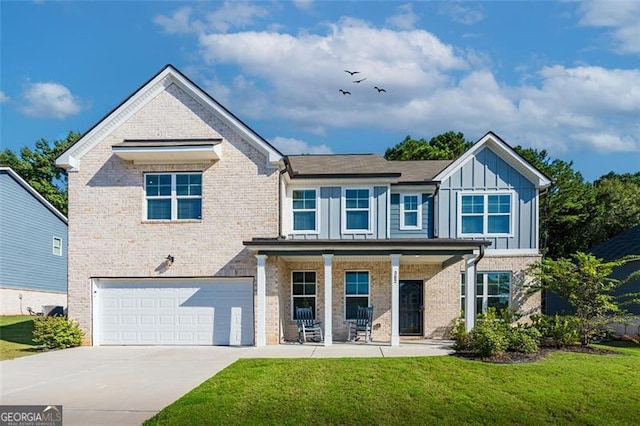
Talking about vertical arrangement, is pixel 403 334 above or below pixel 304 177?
Result: below

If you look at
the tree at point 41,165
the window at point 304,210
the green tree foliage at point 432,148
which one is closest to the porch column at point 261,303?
the window at point 304,210

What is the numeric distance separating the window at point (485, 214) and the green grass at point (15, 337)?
14.2 m

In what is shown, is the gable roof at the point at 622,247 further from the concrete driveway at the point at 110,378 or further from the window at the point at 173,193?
the window at the point at 173,193

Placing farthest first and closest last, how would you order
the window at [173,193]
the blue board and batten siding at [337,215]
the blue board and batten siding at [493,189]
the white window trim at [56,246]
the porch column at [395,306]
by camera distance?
the white window trim at [56,246] → the blue board and batten siding at [493,189] → the blue board and batten siding at [337,215] → the window at [173,193] → the porch column at [395,306]

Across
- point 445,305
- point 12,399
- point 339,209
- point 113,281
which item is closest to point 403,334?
point 445,305

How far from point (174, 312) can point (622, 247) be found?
17513 millimetres

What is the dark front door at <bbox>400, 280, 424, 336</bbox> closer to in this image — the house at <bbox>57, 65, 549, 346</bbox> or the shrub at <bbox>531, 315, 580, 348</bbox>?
the house at <bbox>57, 65, 549, 346</bbox>

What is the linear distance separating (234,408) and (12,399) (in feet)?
13.4

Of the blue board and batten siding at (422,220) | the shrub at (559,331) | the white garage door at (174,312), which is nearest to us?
the shrub at (559,331)

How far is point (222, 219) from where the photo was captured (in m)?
16.7

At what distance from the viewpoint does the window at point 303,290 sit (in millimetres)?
18281

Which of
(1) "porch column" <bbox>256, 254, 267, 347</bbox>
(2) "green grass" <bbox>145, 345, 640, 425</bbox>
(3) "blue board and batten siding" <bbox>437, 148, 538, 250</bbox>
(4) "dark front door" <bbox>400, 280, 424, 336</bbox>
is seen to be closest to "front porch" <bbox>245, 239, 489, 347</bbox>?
(4) "dark front door" <bbox>400, 280, 424, 336</bbox>

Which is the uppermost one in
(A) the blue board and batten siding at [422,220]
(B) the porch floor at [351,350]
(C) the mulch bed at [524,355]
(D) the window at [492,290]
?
(A) the blue board and batten siding at [422,220]

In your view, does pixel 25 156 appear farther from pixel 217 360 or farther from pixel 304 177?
pixel 217 360
